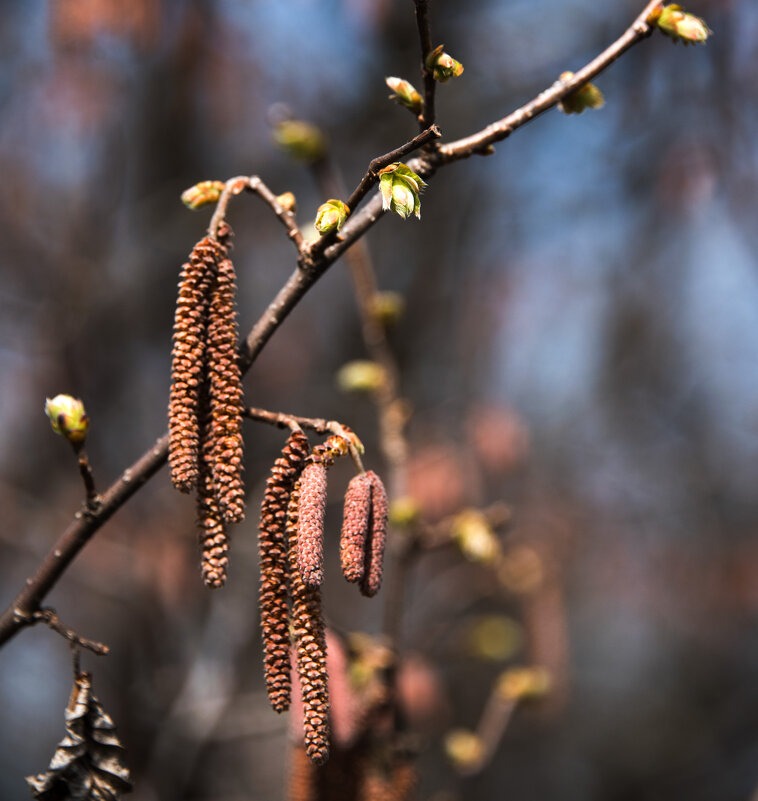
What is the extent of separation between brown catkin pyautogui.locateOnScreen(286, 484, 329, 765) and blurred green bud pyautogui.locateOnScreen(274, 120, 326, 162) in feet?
3.37

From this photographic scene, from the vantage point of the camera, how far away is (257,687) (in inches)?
165

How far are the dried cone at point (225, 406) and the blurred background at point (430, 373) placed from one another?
1.79 m

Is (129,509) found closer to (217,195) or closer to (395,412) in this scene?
(395,412)

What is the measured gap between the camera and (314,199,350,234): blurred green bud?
2.89 feet

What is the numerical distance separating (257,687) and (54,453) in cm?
168

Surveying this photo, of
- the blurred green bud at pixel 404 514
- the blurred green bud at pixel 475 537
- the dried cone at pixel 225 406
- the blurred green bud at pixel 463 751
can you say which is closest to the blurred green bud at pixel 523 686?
the blurred green bud at pixel 463 751

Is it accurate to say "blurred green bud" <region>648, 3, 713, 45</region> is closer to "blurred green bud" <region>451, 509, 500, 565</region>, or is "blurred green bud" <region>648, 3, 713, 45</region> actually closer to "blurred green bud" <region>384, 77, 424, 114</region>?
"blurred green bud" <region>384, 77, 424, 114</region>

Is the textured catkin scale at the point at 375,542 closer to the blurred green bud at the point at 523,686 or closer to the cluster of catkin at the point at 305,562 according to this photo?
the cluster of catkin at the point at 305,562

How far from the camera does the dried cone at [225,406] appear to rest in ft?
2.86

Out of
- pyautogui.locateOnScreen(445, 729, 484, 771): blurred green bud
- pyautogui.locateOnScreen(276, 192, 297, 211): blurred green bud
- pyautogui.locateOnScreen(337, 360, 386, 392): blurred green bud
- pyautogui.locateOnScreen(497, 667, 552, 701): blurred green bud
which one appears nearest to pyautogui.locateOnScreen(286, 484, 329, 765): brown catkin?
pyautogui.locateOnScreen(276, 192, 297, 211): blurred green bud

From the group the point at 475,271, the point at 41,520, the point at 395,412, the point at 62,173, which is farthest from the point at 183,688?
the point at 475,271

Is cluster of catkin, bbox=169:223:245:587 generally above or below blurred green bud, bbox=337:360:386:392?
below

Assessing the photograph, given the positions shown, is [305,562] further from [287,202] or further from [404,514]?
[404,514]

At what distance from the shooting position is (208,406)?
922 millimetres
